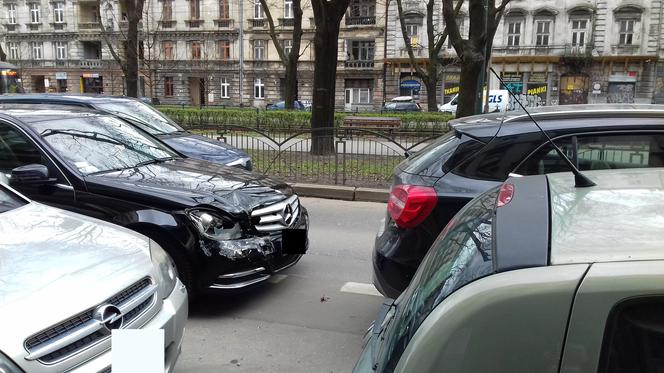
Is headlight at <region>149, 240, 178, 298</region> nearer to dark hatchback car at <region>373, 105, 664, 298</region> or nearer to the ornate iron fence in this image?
dark hatchback car at <region>373, 105, 664, 298</region>

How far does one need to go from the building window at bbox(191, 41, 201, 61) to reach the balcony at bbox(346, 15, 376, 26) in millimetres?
15157

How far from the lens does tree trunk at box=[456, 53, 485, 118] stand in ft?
41.6

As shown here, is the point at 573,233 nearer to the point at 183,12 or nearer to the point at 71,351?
the point at 71,351

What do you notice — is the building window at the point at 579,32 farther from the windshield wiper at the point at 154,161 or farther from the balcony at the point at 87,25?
the balcony at the point at 87,25

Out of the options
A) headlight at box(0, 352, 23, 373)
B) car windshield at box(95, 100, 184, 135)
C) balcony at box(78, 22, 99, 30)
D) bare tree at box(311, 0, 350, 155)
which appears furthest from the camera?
balcony at box(78, 22, 99, 30)

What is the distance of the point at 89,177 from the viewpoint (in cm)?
462

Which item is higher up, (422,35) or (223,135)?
(422,35)

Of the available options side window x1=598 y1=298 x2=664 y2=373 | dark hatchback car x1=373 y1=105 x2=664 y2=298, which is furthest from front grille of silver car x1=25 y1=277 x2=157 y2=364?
side window x1=598 y1=298 x2=664 y2=373

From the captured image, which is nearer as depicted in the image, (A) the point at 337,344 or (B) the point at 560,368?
(B) the point at 560,368

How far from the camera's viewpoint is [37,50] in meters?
58.2

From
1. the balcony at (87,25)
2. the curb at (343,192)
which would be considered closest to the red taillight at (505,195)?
the curb at (343,192)

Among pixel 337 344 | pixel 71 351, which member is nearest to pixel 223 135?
pixel 337 344

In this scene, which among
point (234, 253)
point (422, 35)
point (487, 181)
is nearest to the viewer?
point (487, 181)

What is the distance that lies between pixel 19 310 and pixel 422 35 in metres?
47.7
